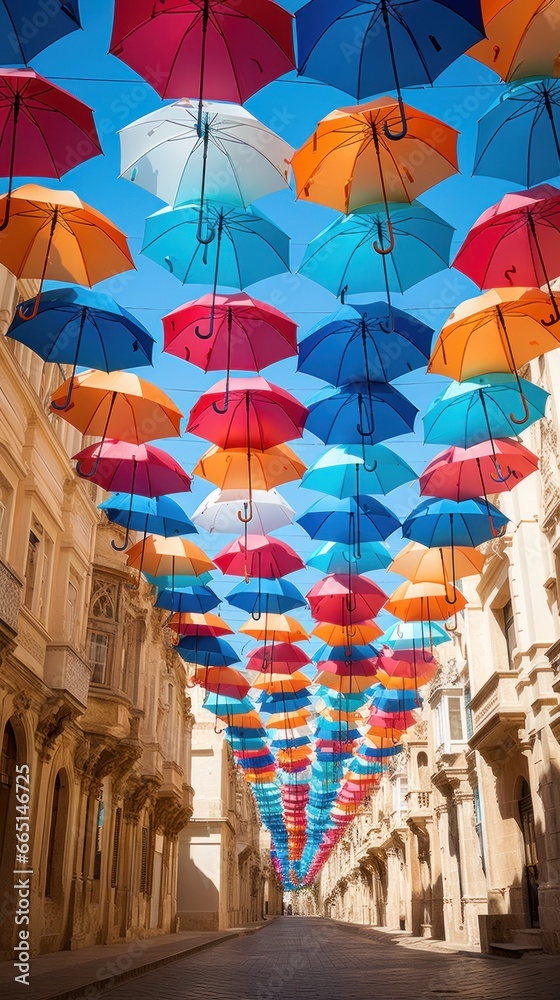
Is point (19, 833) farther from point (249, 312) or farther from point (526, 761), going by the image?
point (526, 761)

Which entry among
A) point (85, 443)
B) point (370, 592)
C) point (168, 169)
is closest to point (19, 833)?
point (370, 592)

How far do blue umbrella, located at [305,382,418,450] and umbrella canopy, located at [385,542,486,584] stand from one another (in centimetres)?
427

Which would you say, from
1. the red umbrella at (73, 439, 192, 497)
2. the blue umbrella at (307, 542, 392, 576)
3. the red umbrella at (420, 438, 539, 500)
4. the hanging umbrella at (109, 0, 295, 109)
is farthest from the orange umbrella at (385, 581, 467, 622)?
the hanging umbrella at (109, 0, 295, 109)

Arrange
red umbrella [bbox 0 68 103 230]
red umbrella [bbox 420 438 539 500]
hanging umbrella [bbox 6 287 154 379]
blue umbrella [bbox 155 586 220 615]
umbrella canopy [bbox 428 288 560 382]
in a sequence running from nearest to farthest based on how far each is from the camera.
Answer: red umbrella [bbox 0 68 103 230] → umbrella canopy [bbox 428 288 560 382] → hanging umbrella [bbox 6 287 154 379] → red umbrella [bbox 420 438 539 500] → blue umbrella [bbox 155 586 220 615]

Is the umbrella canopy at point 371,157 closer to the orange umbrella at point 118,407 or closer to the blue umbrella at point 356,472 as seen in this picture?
the orange umbrella at point 118,407

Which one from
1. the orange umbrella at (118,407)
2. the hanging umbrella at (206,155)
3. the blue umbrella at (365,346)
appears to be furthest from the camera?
the orange umbrella at (118,407)

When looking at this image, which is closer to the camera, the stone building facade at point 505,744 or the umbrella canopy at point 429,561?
the umbrella canopy at point 429,561

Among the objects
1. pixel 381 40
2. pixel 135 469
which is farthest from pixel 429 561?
pixel 381 40

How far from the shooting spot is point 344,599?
683 inches

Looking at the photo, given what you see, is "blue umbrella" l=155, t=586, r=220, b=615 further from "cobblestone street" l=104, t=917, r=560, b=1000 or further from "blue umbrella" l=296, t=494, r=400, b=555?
"cobblestone street" l=104, t=917, r=560, b=1000

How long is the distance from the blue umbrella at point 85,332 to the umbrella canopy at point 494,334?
12.0 feet

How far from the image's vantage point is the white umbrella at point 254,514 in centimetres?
1469

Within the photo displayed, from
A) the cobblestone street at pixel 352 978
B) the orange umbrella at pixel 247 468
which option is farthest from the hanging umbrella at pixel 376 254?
the cobblestone street at pixel 352 978

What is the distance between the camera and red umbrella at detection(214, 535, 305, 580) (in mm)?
15180
